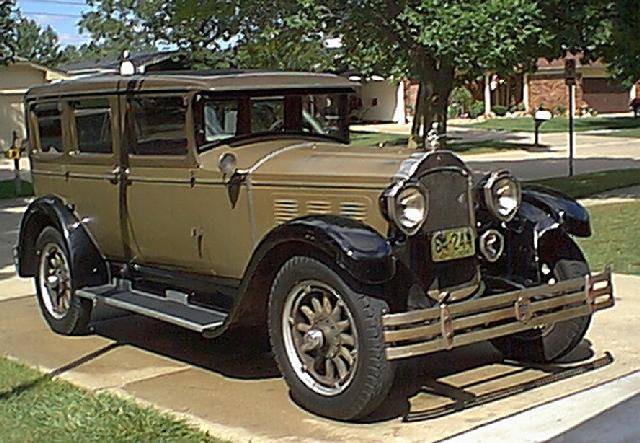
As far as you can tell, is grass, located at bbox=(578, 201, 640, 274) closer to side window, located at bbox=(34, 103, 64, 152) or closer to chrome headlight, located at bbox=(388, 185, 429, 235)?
chrome headlight, located at bbox=(388, 185, 429, 235)

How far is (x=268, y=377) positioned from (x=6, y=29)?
2182 centimetres

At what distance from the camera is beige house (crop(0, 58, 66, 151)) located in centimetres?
3678

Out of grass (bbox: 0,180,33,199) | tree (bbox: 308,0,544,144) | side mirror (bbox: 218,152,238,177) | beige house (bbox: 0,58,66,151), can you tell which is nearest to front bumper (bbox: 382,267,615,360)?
side mirror (bbox: 218,152,238,177)

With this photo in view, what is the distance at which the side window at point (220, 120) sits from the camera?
729 cm

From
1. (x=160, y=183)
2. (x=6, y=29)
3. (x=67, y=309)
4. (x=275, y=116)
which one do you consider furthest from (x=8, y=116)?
(x=275, y=116)

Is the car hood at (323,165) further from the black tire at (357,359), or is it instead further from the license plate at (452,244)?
the black tire at (357,359)

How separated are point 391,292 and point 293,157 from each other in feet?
4.36

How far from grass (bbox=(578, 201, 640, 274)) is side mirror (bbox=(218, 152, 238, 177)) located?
16.3 ft

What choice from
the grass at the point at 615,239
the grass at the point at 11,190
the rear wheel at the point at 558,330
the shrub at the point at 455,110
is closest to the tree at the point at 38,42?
the shrub at the point at 455,110

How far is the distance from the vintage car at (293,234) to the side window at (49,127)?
2cm

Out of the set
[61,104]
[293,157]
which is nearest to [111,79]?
Answer: [61,104]

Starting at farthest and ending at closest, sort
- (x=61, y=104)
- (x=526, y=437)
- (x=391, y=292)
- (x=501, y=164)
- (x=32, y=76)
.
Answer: (x=32, y=76) < (x=501, y=164) < (x=61, y=104) < (x=391, y=292) < (x=526, y=437)

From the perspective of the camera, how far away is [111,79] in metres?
8.08

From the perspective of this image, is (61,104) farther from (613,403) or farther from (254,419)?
(613,403)
